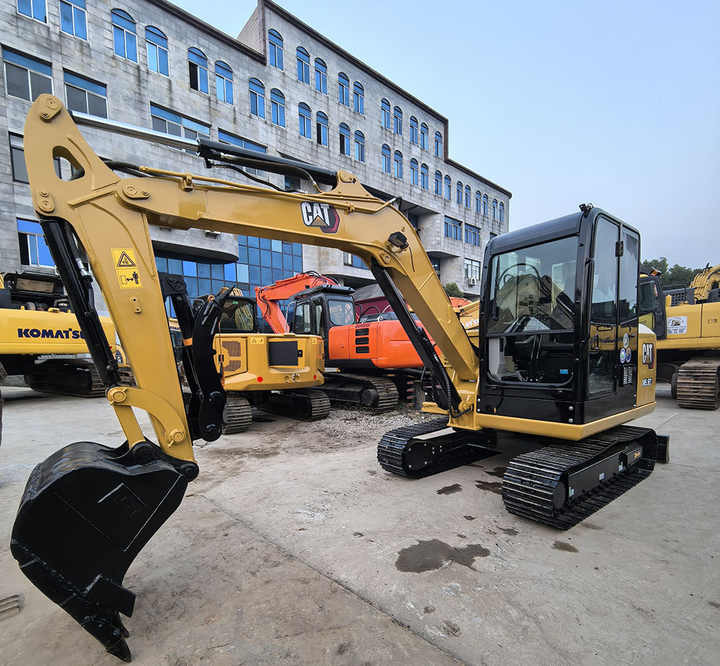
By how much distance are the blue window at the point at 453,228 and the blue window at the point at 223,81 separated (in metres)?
21.0

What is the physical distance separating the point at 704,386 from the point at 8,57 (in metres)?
24.8

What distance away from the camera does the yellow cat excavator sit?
2.03 m

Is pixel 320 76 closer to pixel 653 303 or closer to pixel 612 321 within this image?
pixel 653 303

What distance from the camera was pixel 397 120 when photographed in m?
31.8

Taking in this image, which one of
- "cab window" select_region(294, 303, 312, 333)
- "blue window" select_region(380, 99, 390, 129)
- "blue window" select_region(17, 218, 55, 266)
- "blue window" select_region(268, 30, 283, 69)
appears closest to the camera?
"cab window" select_region(294, 303, 312, 333)

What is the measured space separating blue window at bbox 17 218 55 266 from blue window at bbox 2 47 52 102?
16.5 ft

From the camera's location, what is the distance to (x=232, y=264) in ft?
77.7

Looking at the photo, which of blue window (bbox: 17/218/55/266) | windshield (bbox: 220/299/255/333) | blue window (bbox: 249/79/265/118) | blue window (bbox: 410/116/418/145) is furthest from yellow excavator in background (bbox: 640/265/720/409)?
blue window (bbox: 410/116/418/145)

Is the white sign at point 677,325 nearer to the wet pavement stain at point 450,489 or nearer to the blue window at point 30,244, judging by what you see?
the wet pavement stain at point 450,489

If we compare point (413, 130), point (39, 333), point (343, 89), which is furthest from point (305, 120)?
point (39, 333)

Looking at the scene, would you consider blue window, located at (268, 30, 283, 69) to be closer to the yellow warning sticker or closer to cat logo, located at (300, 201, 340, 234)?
cat logo, located at (300, 201, 340, 234)

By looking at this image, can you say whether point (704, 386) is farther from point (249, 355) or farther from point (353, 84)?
point (353, 84)

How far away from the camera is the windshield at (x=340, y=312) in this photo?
368 inches

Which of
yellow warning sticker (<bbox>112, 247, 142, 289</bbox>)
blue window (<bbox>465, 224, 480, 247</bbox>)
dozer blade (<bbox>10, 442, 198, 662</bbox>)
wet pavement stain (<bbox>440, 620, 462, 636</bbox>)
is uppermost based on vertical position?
blue window (<bbox>465, 224, 480, 247</bbox>)
